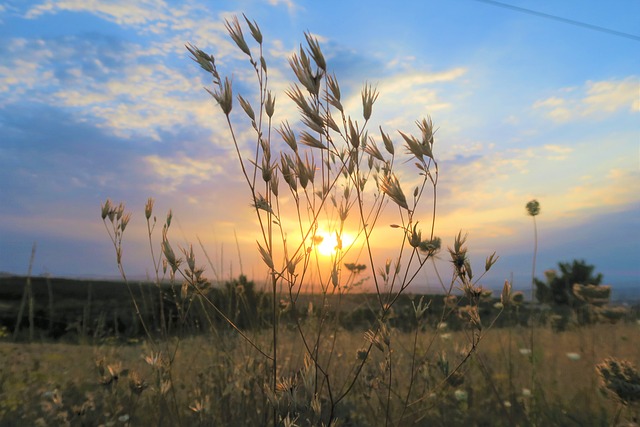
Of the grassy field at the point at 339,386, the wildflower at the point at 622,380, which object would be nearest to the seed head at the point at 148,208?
A: the grassy field at the point at 339,386

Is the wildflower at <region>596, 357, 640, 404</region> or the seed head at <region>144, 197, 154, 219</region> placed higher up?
the seed head at <region>144, 197, 154, 219</region>

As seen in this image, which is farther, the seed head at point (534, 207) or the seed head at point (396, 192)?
the seed head at point (534, 207)

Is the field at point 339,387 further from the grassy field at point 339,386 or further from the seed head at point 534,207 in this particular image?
the seed head at point 534,207

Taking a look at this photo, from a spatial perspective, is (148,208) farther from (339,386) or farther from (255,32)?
(339,386)

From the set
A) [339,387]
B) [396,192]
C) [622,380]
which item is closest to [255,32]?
[396,192]

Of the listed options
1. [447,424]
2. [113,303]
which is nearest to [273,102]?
[447,424]

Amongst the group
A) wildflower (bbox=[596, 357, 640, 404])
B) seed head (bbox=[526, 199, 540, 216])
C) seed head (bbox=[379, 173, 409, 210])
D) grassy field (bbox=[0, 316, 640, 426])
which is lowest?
grassy field (bbox=[0, 316, 640, 426])

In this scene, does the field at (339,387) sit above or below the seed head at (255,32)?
below

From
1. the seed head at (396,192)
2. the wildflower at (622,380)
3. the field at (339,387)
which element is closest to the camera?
the seed head at (396,192)

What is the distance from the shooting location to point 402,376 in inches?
163

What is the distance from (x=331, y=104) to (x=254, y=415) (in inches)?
82.4

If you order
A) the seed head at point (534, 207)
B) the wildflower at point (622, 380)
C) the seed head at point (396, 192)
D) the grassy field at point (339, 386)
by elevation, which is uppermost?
Result: the seed head at point (534, 207)

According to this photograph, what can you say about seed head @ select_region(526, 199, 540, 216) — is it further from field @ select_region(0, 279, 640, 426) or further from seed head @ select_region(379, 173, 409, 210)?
seed head @ select_region(379, 173, 409, 210)

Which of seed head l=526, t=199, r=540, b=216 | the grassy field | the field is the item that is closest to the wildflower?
the field
